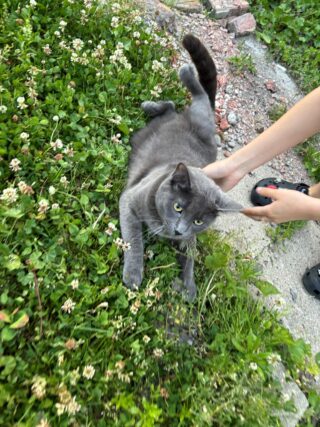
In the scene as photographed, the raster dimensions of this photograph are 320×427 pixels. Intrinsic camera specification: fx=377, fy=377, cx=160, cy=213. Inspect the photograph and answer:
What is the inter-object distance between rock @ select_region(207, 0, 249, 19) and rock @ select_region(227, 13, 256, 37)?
7 centimetres

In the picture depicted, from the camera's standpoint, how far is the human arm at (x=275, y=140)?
2084mm

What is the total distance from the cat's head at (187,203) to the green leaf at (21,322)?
84 cm

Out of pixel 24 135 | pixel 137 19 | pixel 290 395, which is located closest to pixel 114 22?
pixel 137 19

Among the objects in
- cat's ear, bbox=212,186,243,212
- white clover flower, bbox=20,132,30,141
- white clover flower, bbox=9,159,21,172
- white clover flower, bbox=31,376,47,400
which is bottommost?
white clover flower, bbox=31,376,47,400

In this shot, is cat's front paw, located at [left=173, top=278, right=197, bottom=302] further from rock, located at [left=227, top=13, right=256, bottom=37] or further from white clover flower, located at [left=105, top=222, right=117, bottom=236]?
rock, located at [left=227, top=13, right=256, bottom=37]

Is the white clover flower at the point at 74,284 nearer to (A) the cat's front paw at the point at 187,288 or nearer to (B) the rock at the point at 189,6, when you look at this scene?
(A) the cat's front paw at the point at 187,288

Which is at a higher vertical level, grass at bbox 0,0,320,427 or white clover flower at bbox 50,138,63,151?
white clover flower at bbox 50,138,63,151

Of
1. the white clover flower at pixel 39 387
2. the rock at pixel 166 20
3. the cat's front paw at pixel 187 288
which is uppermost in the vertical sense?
the rock at pixel 166 20

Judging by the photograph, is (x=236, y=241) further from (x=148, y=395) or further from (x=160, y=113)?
(x=148, y=395)

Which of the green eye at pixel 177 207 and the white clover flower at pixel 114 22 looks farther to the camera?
Answer: the white clover flower at pixel 114 22

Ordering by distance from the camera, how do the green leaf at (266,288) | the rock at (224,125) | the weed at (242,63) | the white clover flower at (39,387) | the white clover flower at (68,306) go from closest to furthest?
the white clover flower at (39,387) → the white clover flower at (68,306) → the green leaf at (266,288) → the rock at (224,125) → the weed at (242,63)

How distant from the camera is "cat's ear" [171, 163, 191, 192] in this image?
1916mm

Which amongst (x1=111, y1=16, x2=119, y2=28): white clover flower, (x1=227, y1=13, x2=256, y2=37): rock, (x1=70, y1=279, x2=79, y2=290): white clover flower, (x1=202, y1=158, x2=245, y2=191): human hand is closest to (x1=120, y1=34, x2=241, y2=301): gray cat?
(x1=202, y1=158, x2=245, y2=191): human hand

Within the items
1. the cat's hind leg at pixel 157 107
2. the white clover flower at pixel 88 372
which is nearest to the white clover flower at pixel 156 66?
the cat's hind leg at pixel 157 107
